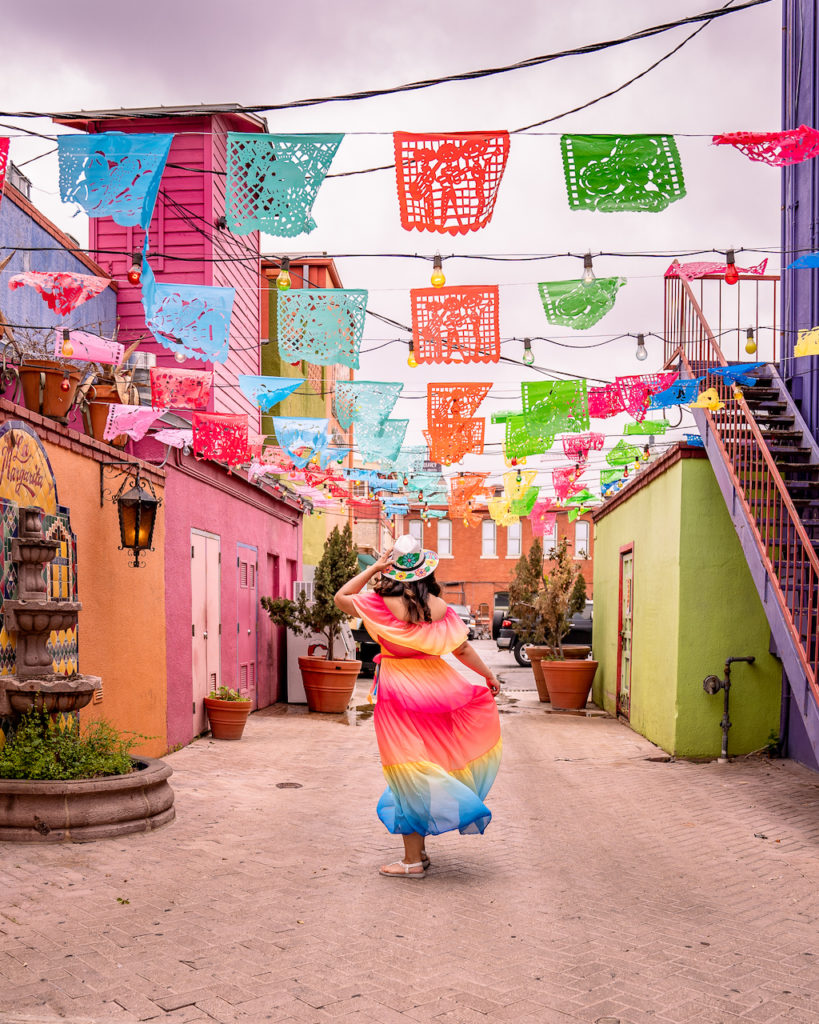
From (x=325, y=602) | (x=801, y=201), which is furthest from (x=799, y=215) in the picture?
(x=325, y=602)

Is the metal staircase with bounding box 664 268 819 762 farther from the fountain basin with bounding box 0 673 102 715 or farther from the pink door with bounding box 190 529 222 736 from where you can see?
the pink door with bounding box 190 529 222 736

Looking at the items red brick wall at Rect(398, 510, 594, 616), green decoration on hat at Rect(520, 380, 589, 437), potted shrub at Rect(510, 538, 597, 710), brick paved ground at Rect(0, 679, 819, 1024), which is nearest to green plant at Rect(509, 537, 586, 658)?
potted shrub at Rect(510, 538, 597, 710)

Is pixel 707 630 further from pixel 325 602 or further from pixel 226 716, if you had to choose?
pixel 325 602

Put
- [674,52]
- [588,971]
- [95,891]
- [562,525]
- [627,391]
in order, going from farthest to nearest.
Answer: [562,525] < [627,391] < [674,52] < [95,891] < [588,971]

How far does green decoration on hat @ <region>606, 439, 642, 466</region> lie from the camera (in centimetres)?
1541

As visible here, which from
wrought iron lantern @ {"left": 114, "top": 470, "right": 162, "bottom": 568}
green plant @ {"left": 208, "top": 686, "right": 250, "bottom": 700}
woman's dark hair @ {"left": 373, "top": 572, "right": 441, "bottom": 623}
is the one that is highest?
wrought iron lantern @ {"left": 114, "top": 470, "right": 162, "bottom": 568}

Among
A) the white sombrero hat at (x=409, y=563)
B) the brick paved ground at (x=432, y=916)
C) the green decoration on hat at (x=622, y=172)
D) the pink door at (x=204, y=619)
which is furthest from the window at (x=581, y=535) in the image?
the white sombrero hat at (x=409, y=563)

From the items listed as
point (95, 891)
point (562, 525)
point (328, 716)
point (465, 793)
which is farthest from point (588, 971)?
point (562, 525)

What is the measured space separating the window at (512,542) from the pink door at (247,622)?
33.7 metres

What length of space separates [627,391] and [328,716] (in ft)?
23.0

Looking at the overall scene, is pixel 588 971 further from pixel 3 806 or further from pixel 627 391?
pixel 627 391

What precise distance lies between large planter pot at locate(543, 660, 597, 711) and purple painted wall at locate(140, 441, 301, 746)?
4.64 m

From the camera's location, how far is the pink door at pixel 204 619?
11.5m

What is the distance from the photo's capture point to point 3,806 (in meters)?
6.11
